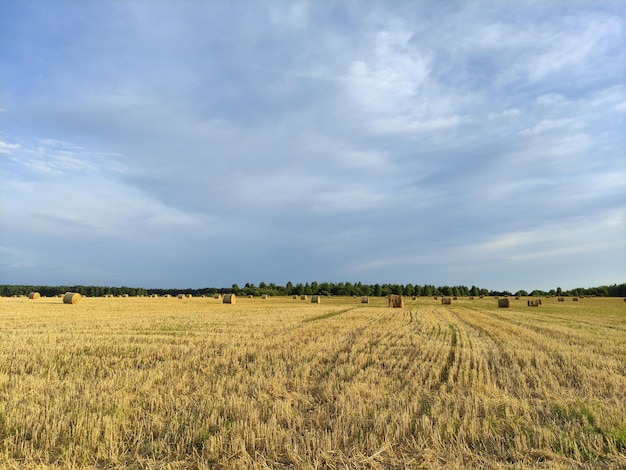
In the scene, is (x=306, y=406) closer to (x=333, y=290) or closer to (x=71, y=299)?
(x=71, y=299)

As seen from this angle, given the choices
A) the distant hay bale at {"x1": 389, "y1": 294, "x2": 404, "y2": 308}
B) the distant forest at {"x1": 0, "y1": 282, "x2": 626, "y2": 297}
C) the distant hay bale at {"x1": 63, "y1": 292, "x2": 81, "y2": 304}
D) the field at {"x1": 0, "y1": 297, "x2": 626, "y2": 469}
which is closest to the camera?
the field at {"x1": 0, "y1": 297, "x2": 626, "y2": 469}

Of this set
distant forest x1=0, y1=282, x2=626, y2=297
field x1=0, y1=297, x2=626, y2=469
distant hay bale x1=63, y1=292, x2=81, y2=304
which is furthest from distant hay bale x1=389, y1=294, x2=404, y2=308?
distant forest x1=0, y1=282, x2=626, y2=297

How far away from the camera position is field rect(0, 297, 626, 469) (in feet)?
15.0

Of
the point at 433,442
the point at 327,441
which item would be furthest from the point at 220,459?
the point at 433,442

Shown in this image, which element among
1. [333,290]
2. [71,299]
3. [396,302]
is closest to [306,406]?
[396,302]

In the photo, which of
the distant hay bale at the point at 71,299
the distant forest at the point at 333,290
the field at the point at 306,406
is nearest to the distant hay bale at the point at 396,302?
the field at the point at 306,406

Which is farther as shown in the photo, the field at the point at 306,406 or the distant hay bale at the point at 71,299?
the distant hay bale at the point at 71,299

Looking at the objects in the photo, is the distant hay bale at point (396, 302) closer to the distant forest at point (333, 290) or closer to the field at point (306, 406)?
the field at point (306, 406)

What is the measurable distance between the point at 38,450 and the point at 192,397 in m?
2.31

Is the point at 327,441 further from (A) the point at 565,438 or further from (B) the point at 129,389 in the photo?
(B) the point at 129,389

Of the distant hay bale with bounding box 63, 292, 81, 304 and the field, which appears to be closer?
the field

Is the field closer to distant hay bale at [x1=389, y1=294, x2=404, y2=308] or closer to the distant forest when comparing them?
distant hay bale at [x1=389, y1=294, x2=404, y2=308]

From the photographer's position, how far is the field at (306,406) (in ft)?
15.0

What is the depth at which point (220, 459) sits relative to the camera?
4465 mm
